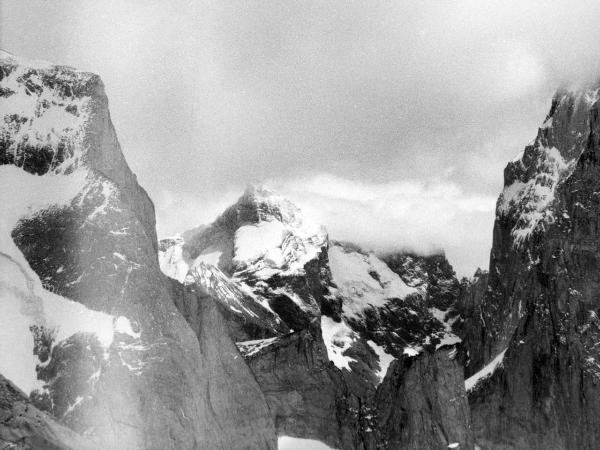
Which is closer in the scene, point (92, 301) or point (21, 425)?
point (21, 425)

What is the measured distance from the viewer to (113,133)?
196 metres

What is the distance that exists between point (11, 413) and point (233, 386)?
96553 mm

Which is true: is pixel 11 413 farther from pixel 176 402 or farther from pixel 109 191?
pixel 109 191

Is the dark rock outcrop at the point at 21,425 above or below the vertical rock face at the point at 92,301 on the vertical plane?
below

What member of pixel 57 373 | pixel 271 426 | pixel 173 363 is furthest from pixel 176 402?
pixel 271 426

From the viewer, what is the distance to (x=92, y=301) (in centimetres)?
16775

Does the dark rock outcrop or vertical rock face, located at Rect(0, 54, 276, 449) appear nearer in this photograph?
the dark rock outcrop

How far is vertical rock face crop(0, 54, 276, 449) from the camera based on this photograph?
517 ft

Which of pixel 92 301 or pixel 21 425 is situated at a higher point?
pixel 92 301

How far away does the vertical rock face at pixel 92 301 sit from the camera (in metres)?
158

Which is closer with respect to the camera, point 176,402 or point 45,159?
point 176,402

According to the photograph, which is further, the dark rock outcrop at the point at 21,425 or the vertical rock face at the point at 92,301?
the vertical rock face at the point at 92,301

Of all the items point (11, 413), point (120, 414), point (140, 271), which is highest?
point (140, 271)

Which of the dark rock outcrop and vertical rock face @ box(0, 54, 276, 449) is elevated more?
vertical rock face @ box(0, 54, 276, 449)
